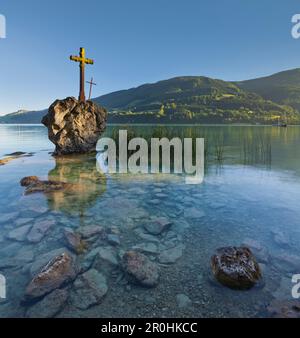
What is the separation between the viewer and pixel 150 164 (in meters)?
12.8

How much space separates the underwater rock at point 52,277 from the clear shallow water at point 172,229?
0.17 metres

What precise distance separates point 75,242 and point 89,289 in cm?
136

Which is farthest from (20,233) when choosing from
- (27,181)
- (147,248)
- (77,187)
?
(27,181)

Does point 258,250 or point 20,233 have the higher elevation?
point 20,233

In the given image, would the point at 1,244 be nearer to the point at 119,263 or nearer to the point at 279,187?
the point at 119,263

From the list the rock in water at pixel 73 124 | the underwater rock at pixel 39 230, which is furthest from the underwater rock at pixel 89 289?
the rock in water at pixel 73 124

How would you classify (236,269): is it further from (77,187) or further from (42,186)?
(42,186)

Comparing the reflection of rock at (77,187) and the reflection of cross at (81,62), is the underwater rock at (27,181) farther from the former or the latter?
the reflection of cross at (81,62)

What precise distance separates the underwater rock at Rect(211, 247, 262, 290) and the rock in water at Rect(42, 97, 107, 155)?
14410 mm

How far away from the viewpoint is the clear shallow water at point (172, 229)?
117 inches

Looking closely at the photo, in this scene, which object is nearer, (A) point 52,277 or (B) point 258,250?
(A) point 52,277

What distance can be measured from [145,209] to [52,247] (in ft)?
8.64

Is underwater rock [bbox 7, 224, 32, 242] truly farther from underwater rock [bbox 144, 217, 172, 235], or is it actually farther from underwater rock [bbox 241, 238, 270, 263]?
underwater rock [bbox 241, 238, 270, 263]

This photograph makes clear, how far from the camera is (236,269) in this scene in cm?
332
